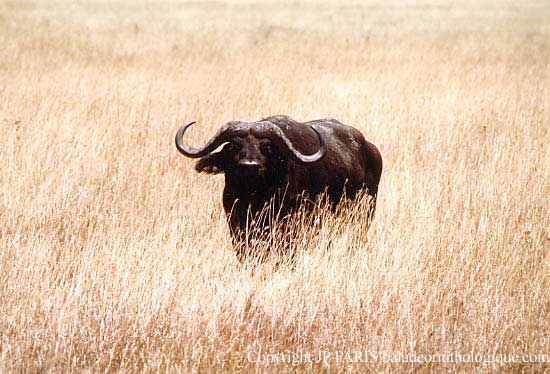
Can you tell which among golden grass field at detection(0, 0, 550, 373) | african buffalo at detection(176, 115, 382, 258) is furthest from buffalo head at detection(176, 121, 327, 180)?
golden grass field at detection(0, 0, 550, 373)

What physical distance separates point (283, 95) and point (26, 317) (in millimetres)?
7700

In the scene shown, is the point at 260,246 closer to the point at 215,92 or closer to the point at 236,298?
the point at 236,298

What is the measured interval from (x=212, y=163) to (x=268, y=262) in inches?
35.6

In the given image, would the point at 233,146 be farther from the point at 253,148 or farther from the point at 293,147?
the point at 293,147

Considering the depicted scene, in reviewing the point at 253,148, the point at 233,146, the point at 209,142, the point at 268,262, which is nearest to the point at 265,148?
the point at 253,148

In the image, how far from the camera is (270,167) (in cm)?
500

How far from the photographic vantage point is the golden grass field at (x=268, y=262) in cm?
388

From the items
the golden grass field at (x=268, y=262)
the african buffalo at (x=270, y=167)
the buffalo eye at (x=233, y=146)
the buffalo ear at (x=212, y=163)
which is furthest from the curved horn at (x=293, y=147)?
the golden grass field at (x=268, y=262)

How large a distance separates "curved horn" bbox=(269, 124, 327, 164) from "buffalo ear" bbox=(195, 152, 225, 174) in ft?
1.56

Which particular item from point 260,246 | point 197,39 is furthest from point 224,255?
point 197,39

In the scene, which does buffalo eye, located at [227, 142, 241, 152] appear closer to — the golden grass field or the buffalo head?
the buffalo head

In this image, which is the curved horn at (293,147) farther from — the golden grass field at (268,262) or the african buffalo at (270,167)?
the golden grass field at (268,262)

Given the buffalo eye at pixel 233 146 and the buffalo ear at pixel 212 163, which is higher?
the buffalo eye at pixel 233 146

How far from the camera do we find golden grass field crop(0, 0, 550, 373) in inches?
153
